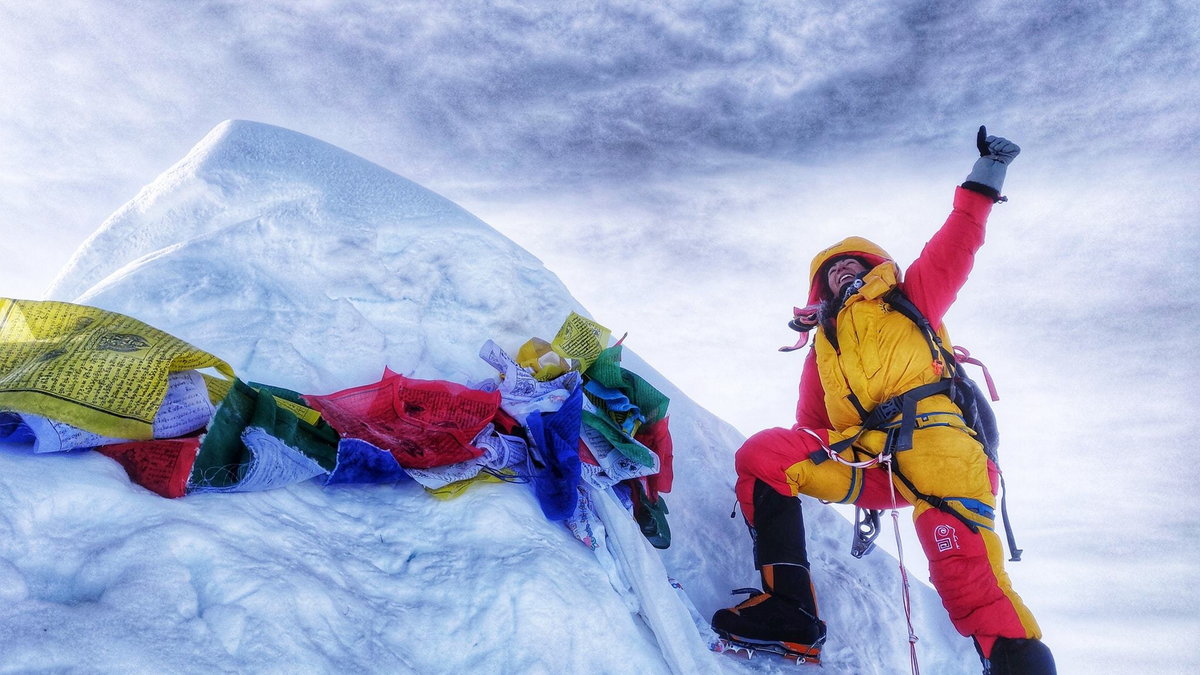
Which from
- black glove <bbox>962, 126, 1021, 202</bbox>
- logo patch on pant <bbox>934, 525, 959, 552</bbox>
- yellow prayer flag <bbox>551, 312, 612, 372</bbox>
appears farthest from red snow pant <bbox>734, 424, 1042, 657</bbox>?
black glove <bbox>962, 126, 1021, 202</bbox>

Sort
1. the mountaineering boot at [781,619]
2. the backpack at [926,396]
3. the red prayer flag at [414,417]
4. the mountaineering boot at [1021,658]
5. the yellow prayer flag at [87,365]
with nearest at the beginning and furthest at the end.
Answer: the yellow prayer flag at [87,365], the red prayer flag at [414,417], the mountaineering boot at [1021,658], the mountaineering boot at [781,619], the backpack at [926,396]

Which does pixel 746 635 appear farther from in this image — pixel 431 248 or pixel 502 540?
pixel 431 248

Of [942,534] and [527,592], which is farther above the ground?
[942,534]

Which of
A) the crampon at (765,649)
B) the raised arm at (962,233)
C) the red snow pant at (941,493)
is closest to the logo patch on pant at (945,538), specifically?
the red snow pant at (941,493)

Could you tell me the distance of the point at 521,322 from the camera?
11.8ft

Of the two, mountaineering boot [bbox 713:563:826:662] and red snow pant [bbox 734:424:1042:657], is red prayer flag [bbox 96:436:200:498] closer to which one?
mountaineering boot [bbox 713:563:826:662]

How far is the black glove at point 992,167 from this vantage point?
123 inches

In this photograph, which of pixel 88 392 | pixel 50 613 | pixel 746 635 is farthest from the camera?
pixel 746 635

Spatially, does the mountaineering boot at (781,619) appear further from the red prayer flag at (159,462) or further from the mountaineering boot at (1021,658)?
the red prayer flag at (159,462)

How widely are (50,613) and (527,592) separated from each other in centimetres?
92

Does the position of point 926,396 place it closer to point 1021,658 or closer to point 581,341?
point 1021,658

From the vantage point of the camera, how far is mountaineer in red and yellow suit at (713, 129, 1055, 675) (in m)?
2.53

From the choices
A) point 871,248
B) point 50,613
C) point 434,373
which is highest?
point 871,248

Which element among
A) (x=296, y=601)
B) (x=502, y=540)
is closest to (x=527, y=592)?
(x=502, y=540)
